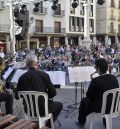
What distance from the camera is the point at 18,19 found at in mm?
27031

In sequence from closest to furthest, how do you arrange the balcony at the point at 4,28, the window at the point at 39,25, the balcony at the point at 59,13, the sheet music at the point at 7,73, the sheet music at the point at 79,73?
the sheet music at the point at 79,73, the sheet music at the point at 7,73, the balcony at the point at 4,28, the window at the point at 39,25, the balcony at the point at 59,13

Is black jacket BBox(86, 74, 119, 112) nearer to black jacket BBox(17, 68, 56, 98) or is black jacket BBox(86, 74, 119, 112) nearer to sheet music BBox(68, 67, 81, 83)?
black jacket BBox(17, 68, 56, 98)

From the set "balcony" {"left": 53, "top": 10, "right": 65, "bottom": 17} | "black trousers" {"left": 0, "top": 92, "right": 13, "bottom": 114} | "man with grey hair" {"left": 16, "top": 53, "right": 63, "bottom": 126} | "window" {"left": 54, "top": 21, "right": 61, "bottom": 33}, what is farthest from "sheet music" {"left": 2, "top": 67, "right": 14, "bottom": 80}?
"balcony" {"left": 53, "top": 10, "right": 65, "bottom": 17}

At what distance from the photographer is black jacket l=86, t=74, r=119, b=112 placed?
544 centimetres

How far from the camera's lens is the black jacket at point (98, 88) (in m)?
5.44

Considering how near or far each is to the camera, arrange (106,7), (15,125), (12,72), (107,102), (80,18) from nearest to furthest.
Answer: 1. (15,125)
2. (107,102)
3. (12,72)
4. (80,18)
5. (106,7)

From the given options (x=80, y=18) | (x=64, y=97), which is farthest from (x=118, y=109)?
(x=80, y=18)

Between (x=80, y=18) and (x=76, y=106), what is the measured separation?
44293mm

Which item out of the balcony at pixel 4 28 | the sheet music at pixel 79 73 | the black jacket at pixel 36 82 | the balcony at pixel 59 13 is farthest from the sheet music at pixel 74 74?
the balcony at pixel 59 13

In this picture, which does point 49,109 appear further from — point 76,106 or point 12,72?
point 76,106

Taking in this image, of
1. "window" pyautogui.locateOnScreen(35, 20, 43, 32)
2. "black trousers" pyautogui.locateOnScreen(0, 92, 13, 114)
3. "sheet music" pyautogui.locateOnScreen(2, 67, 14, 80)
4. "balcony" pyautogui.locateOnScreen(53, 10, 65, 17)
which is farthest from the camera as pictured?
"balcony" pyautogui.locateOnScreen(53, 10, 65, 17)

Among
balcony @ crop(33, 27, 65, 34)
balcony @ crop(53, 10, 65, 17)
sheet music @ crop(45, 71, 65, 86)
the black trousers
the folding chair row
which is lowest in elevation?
the black trousers

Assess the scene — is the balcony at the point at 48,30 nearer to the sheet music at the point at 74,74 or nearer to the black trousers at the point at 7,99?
the sheet music at the point at 74,74

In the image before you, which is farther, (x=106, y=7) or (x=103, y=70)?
(x=106, y=7)
